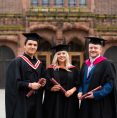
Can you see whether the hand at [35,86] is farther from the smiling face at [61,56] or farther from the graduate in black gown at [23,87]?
the smiling face at [61,56]

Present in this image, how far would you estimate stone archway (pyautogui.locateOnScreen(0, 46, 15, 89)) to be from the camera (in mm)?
24141

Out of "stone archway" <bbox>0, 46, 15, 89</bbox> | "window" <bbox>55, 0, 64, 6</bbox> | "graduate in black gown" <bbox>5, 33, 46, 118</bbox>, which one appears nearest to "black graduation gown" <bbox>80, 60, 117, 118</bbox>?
"graduate in black gown" <bbox>5, 33, 46, 118</bbox>

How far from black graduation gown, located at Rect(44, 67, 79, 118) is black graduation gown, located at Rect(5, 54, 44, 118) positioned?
28 centimetres

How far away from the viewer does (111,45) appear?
2477 centimetres

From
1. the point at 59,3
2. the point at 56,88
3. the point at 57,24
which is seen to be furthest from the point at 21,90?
the point at 59,3

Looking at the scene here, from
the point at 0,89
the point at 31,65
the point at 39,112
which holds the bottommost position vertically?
the point at 0,89

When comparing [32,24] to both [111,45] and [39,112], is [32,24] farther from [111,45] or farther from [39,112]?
[39,112]

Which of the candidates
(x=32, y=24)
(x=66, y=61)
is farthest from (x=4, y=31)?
(x=66, y=61)

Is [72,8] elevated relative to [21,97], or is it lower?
elevated

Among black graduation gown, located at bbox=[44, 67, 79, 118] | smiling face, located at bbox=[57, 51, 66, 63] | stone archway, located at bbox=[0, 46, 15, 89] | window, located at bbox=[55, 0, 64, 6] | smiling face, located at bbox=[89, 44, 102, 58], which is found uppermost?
window, located at bbox=[55, 0, 64, 6]

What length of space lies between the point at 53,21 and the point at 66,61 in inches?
615

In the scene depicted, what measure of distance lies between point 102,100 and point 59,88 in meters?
0.83

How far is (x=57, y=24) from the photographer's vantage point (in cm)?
2338

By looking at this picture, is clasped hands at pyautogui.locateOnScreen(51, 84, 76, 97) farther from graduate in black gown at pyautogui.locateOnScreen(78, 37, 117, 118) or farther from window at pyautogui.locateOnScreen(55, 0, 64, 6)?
window at pyautogui.locateOnScreen(55, 0, 64, 6)
